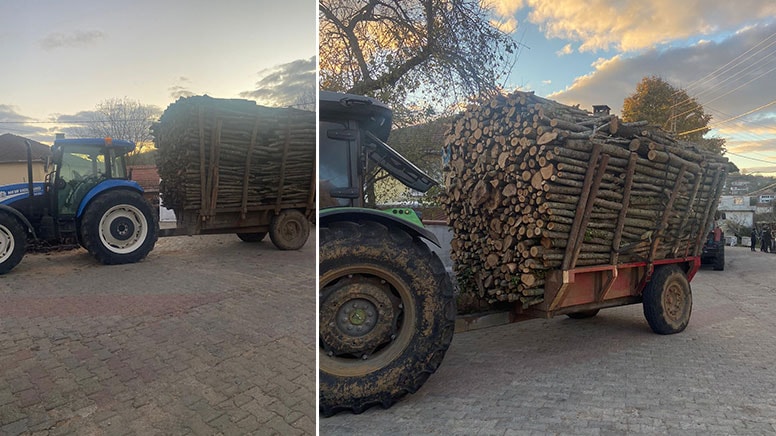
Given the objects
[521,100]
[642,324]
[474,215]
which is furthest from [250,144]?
[642,324]

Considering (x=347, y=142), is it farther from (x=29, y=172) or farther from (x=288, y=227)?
(x=29, y=172)

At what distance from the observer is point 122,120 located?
135cm

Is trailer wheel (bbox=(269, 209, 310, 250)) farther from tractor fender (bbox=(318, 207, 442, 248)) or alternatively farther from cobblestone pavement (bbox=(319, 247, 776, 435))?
cobblestone pavement (bbox=(319, 247, 776, 435))

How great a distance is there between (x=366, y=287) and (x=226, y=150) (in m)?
1.23

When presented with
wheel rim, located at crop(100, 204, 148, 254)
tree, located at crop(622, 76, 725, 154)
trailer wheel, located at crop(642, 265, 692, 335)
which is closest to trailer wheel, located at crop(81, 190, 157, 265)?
wheel rim, located at crop(100, 204, 148, 254)

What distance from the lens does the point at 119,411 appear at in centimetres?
141

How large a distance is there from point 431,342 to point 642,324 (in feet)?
10.0

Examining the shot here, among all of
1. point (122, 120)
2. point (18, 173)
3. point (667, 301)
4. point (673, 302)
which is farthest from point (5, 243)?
point (673, 302)

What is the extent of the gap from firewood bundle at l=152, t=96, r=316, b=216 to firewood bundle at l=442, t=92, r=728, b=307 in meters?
1.94

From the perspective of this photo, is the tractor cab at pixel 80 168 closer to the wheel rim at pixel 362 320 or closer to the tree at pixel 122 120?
the tree at pixel 122 120

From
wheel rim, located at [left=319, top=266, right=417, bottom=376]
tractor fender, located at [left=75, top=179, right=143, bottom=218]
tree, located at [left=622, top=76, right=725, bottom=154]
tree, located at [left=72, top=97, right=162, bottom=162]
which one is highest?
tree, located at [left=622, top=76, right=725, bottom=154]

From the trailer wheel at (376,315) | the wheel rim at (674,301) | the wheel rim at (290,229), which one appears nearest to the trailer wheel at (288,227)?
the wheel rim at (290,229)

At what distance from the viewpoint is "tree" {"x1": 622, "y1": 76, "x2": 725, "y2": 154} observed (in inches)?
378

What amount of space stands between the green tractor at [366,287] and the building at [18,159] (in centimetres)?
116
